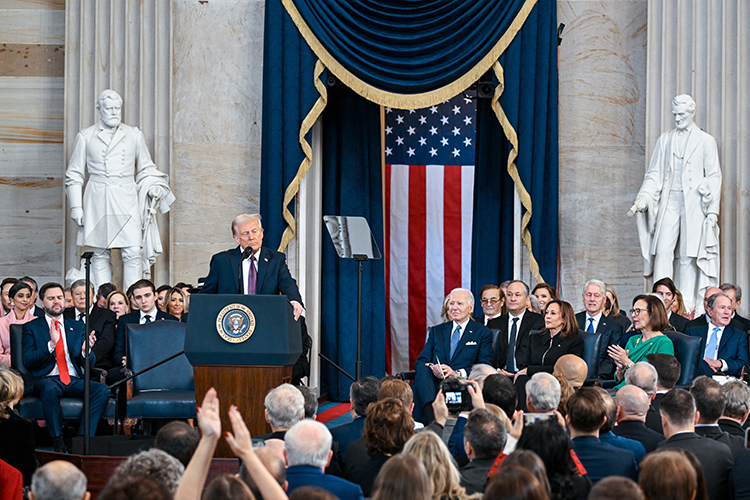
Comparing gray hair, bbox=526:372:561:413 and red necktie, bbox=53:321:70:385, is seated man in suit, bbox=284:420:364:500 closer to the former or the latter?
gray hair, bbox=526:372:561:413

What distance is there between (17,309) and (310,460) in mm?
4640

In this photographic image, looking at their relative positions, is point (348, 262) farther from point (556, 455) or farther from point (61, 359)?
point (556, 455)

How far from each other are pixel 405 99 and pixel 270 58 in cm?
134

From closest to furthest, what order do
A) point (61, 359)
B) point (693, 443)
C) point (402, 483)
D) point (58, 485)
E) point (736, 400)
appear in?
point (402, 483)
point (58, 485)
point (693, 443)
point (736, 400)
point (61, 359)

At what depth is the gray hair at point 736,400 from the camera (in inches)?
174

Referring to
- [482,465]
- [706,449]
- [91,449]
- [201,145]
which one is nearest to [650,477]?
[482,465]

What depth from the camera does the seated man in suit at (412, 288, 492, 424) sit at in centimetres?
689

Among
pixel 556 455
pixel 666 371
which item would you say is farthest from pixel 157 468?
pixel 666 371

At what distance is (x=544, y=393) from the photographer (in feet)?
13.7

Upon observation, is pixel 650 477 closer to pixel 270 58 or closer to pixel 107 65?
pixel 270 58

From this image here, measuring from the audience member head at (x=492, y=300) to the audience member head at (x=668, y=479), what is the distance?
463 cm

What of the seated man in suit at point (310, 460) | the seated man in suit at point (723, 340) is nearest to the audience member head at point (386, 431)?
the seated man in suit at point (310, 460)

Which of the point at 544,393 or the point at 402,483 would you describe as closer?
the point at 402,483

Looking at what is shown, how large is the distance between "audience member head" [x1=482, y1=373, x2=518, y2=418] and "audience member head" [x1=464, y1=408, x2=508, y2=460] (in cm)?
93
